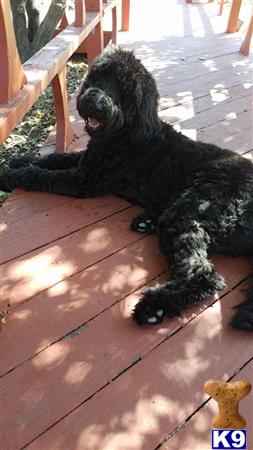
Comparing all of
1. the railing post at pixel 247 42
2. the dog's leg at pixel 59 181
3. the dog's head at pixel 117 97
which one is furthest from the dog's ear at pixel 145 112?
the railing post at pixel 247 42

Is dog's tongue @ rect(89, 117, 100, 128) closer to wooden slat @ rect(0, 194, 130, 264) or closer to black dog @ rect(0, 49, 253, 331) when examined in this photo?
black dog @ rect(0, 49, 253, 331)

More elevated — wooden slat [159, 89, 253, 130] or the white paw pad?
wooden slat [159, 89, 253, 130]

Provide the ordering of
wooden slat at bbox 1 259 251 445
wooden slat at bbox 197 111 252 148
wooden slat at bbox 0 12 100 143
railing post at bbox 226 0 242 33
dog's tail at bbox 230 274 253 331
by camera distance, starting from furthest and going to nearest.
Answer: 1. railing post at bbox 226 0 242 33
2. wooden slat at bbox 197 111 252 148
3. dog's tail at bbox 230 274 253 331
4. wooden slat at bbox 0 12 100 143
5. wooden slat at bbox 1 259 251 445

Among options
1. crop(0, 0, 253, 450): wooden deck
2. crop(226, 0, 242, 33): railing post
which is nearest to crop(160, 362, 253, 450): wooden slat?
crop(0, 0, 253, 450): wooden deck

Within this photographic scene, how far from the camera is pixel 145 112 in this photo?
3.19 metres

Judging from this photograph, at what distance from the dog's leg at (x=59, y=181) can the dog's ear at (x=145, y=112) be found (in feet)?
1.60

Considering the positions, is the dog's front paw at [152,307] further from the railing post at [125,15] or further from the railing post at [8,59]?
the railing post at [125,15]

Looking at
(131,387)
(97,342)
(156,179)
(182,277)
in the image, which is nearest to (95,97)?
(156,179)

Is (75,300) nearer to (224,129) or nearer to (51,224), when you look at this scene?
(51,224)

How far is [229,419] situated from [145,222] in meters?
1.58

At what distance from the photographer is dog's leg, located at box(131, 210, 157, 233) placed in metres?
3.22

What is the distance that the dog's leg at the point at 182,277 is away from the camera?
2463 mm

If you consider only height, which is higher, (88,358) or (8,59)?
(8,59)

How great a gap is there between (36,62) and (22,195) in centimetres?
97
